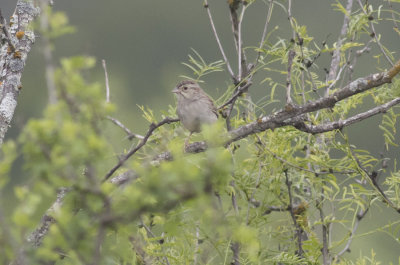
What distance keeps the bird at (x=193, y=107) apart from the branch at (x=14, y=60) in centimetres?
117

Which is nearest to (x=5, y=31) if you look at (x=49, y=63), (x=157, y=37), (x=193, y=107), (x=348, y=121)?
(x=348, y=121)

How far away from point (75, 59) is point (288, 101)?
1.77 meters

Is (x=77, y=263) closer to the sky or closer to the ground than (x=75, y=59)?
closer to the ground

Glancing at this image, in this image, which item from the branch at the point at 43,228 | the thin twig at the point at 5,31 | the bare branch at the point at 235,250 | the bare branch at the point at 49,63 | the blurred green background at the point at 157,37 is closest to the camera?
the bare branch at the point at 49,63

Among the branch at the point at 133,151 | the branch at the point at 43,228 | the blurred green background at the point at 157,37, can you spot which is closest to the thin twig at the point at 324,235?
the branch at the point at 133,151

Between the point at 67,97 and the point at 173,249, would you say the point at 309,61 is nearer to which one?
the point at 173,249

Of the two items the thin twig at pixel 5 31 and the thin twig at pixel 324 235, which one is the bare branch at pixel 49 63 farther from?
the thin twig at pixel 324 235

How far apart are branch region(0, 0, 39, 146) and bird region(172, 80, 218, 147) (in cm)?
117

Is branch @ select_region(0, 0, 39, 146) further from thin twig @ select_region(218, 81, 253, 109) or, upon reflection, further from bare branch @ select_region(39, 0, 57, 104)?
bare branch @ select_region(39, 0, 57, 104)

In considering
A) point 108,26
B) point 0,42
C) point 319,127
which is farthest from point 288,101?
point 108,26

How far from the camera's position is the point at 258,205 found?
161 inches

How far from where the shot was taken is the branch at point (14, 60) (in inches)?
156

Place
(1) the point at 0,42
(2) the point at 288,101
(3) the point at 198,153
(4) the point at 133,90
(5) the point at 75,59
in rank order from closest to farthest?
(5) the point at 75,59 < (2) the point at 288,101 < (3) the point at 198,153 < (1) the point at 0,42 < (4) the point at 133,90

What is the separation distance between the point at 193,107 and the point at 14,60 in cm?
193
